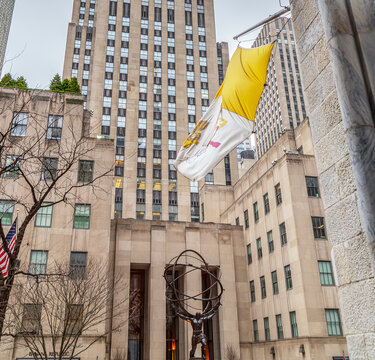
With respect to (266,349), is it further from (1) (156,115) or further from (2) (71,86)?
(1) (156,115)

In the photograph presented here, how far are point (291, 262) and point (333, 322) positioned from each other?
6.00 meters

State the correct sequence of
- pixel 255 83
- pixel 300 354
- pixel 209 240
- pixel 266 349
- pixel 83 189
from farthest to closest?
pixel 209 240 < pixel 266 349 < pixel 83 189 < pixel 300 354 < pixel 255 83

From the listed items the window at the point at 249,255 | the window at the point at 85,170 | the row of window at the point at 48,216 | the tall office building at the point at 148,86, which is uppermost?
the tall office building at the point at 148,86

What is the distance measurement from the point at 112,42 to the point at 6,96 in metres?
56.6

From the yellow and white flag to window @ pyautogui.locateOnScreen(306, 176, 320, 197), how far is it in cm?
2770

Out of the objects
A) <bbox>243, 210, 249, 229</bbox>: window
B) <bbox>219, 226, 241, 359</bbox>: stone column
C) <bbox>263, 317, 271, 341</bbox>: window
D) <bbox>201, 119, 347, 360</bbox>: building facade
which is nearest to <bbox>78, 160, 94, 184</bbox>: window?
<bbox>219, 226, 241, 359</bbox>: stone column

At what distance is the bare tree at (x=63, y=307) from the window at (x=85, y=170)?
797cm

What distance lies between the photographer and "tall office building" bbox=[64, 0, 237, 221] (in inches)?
3014

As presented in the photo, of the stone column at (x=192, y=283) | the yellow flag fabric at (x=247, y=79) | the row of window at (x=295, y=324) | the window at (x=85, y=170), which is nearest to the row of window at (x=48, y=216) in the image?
the window at (x=85, y=170)

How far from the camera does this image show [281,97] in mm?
121375

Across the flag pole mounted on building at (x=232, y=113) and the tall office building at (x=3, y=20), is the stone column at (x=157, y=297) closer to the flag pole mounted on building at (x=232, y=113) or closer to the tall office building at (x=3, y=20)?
the tall office building at (x=3, y=20)

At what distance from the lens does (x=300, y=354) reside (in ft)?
111

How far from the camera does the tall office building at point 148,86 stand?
7656 cm

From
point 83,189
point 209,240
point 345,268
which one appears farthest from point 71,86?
point 345,268
